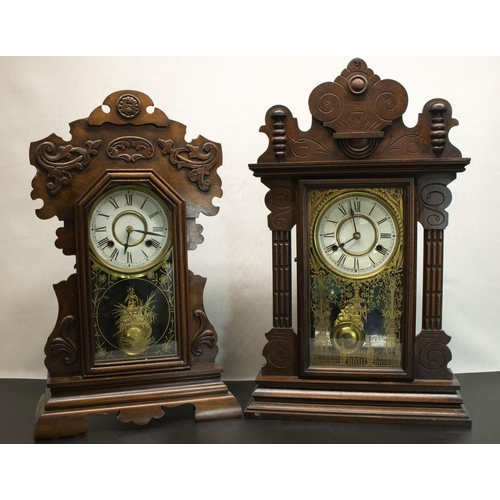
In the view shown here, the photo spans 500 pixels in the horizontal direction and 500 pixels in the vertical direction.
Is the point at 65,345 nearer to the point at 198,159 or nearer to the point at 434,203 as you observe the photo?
the point at 198,159

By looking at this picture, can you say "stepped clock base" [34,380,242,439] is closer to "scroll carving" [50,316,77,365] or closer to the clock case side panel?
"scroll carving" [50,316,77,365]

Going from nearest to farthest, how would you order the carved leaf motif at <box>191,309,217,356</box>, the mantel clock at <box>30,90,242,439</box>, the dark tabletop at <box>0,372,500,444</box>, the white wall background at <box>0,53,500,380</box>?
the dark tabletop at <box>0,372,500,444</box>
the mantel clock at <box>30,90,242,439</box>
the carved leaf motif at <box>191,309,217,356</box>
the white wall background at <box>0,53,500,380</box>

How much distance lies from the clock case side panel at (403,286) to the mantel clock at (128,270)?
309 mm

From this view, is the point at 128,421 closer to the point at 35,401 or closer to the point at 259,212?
the point at 35,401

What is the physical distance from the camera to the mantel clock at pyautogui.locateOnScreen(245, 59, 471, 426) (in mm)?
2312

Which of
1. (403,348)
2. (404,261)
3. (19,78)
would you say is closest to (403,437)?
(403,348)

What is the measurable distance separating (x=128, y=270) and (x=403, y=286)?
0.92 meters

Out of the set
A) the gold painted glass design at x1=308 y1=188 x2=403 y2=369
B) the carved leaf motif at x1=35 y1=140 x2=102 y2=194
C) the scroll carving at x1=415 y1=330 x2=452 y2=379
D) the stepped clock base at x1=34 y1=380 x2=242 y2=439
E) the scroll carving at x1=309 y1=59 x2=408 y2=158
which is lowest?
the stepped clock base at x1=34 y1=380 x2=242 y2=439

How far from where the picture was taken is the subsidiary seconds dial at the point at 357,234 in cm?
237

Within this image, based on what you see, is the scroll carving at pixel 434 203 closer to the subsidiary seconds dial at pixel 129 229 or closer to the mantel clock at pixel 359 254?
the mantel clock at pixel 359 254

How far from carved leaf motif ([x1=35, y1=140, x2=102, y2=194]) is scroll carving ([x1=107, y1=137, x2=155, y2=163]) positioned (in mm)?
59

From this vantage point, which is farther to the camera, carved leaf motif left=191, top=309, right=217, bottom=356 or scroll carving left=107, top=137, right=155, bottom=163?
carved leaf motif left=191, top=309, right=217, bottom=356

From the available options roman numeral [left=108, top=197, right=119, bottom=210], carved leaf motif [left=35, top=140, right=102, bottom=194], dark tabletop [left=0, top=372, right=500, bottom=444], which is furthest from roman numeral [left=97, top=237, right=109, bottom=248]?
dark tabletop [left=0, top=372, right=500, bottom=444]

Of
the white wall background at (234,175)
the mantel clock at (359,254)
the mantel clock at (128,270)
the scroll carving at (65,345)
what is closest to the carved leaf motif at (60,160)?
the mantel clock at (128,270)
